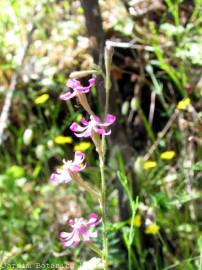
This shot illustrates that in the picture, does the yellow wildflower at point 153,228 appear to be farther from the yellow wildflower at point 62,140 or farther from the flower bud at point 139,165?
the yellow wildflower at point 62,140

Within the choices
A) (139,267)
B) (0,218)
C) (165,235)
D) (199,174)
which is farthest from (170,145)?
(0,218)

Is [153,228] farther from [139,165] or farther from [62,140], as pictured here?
[62,140]

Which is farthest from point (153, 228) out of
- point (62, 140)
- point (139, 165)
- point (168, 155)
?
point (62, 140)

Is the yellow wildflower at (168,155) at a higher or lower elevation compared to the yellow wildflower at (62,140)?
lower

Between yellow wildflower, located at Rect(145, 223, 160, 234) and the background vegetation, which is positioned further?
the background vegetation

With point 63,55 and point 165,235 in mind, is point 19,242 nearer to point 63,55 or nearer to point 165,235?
point 165,235

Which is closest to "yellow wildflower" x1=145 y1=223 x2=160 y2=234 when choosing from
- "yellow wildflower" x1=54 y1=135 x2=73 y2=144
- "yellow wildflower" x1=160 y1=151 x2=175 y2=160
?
"yellow wildflower" x1=160 y1=151 x2=175 y2=160

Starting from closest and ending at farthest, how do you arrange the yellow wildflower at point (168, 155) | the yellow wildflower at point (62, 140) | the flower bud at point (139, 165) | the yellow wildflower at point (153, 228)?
the yellow wildflower at point (153, 228), the flower bud at point (139, 165), the yellow wildflower at point (168, 155), the yellow wildflower at point (62, 140)

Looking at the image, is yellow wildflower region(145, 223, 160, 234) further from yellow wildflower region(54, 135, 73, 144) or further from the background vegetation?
yellow wildflower region(54, 135, 73, 144)

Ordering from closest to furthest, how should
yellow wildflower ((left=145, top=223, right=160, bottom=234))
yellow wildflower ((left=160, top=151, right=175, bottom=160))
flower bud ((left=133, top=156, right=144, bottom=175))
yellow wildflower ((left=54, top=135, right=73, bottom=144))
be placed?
yellow wildflower ((left=145, top=223, right=160, bottom=234)), flower bud ((left=133, top=156, right=144, bottom=175)), yellow wildflower ((left=160, top=151, right=175, bottom=160)), yellow wildflower ((left=54, top=135, right=73, bottom=144))

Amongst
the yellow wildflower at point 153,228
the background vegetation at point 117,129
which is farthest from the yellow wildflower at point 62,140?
the yellow wildflower at point 153,228

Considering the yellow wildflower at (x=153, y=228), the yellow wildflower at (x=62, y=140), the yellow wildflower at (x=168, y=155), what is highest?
the yellow wildflower at (x=62, y=140)
